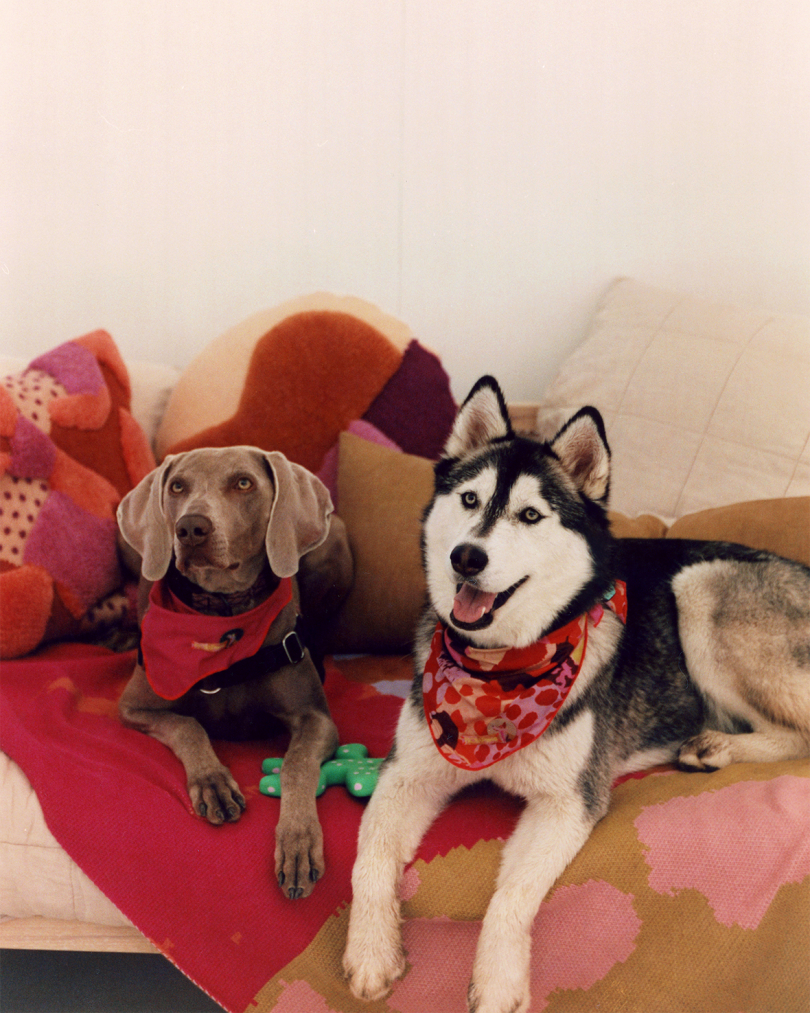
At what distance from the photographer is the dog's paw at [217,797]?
1.56 m

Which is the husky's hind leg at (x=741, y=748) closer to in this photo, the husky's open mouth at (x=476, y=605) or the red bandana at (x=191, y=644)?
Answer: the husky's open mouth at (x=476, y=605)

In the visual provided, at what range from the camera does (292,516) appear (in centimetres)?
198

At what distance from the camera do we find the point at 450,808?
5.28 ft

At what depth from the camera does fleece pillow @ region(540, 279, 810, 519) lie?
2.50 metres

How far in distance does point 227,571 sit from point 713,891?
4.22 feet

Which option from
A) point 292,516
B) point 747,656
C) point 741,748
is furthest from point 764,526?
point 292,516

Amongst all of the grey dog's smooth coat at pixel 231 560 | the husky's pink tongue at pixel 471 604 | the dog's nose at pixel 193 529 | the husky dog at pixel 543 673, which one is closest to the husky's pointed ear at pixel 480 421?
the husky dog at pixel 543 673

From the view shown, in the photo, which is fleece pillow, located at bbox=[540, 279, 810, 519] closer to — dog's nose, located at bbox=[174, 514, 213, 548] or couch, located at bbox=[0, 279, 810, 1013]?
couch, located at bbox=[0, 279, 810, 1013]

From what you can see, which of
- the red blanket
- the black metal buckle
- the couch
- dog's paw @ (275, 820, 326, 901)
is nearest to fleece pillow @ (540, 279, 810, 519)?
the couch

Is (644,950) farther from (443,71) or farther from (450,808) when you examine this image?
(443,71)

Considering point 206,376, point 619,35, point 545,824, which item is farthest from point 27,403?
point 619,35

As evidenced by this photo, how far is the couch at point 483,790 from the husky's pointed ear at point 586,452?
2.14 feet

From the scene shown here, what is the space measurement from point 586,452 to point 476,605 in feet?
1.32

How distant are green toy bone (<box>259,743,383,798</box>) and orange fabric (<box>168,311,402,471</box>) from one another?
1.13 meters
